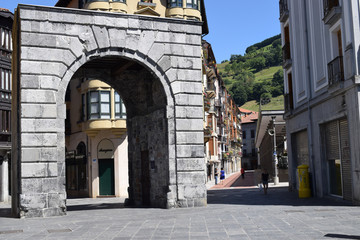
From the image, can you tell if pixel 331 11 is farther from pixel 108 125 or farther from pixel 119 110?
pixel 108 125

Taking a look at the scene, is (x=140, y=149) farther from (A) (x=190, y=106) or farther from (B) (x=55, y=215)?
(B) (x=55, y=215)

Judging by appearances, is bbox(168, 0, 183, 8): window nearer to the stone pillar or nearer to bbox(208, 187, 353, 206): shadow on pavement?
the stone pillar

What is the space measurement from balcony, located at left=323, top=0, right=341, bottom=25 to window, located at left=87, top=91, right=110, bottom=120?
1762 centimetres

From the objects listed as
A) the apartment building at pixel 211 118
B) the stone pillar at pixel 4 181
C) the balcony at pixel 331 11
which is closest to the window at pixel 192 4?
the apartment building at pixel 211 118

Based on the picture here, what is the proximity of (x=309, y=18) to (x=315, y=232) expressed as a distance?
13937 mm

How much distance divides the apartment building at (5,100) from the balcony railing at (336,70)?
22069 mm

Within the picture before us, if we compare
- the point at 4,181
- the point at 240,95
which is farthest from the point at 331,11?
the point at 240,95

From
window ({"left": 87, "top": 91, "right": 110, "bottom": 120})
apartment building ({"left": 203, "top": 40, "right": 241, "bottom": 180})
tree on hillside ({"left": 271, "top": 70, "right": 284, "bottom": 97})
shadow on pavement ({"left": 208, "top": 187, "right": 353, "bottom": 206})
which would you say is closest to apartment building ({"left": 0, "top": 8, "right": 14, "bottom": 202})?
window ({"left": 87, "top": 91, "right": 110, "bottom": 120})

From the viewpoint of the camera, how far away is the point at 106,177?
1315 inches

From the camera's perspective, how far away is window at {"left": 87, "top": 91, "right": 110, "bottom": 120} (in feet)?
108

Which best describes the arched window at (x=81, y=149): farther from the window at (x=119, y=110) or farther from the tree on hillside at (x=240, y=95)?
the tree on hillside at (x=240, y=95)

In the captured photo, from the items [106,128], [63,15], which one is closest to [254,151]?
[106,128]

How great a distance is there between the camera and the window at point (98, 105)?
108 feet

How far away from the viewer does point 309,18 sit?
22141mm
